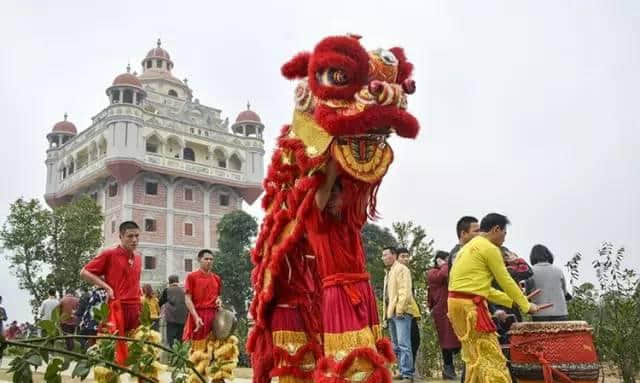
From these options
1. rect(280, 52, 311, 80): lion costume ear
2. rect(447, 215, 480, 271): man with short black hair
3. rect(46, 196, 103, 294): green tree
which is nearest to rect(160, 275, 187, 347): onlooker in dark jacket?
rect(447, 215, 480, 271): man with short black hair

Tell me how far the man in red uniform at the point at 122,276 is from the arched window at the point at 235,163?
3313 centimetres

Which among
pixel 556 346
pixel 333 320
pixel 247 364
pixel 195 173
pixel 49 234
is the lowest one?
pixel 247 364

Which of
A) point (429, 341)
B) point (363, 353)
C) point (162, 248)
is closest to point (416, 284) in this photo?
point (429, 341)

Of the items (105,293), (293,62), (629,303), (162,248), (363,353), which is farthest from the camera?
(162,248)

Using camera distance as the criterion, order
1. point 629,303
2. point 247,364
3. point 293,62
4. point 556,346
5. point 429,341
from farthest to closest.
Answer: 1. point 247,364
2. point 429,341
3. point 629,303
4. point 556,346
5. point 293,62

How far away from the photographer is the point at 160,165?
1325 inches

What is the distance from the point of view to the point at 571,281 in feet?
25.6

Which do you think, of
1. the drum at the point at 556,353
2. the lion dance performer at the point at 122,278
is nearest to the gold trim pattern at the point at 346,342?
the drum at the point at 556,353

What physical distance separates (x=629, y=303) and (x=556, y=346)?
10.4 feet

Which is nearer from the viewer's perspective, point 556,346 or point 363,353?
point 363,353

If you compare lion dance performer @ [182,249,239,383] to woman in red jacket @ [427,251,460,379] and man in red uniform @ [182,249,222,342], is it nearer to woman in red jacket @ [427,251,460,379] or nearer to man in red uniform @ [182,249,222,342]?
man in red uniform @ [182,249,222,342]

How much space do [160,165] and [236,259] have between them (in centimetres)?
760

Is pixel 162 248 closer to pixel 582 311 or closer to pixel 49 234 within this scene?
pixel 49 234

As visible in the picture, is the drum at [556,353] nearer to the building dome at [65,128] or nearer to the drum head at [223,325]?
the drum head at [223,325]
